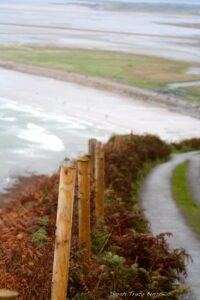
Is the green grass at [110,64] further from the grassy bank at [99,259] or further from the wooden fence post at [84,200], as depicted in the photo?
the wooden fence post at [84,200]

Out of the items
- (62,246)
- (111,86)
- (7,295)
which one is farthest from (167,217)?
(111,86)

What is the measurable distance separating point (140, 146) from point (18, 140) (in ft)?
45.3

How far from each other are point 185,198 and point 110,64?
314 feet

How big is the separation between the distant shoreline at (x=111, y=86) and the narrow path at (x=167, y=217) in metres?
44.2

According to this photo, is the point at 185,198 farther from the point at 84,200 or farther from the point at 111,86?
the point at 111,86

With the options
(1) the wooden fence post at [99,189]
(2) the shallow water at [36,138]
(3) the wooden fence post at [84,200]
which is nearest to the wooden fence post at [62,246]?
(3) the wooden fence post at [84,200]

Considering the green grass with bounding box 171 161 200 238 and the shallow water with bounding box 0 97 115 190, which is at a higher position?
the shallow water with bounding box 0 97 115 190

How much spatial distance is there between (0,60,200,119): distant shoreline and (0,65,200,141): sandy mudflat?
2.07 metres

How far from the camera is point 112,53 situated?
13038 cm

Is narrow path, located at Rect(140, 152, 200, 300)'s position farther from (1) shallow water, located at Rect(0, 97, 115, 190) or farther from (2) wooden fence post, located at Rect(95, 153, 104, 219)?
(1) shallow water, located at Rect(0, 97, 115, 190)

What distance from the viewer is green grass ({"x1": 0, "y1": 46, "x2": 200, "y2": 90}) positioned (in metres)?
100

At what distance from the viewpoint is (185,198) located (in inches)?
824

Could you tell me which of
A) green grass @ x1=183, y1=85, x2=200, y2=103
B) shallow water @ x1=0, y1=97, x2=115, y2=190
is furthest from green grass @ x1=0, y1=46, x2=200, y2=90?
shallow water @ x1=0, y1=97, x2=115, y2=190

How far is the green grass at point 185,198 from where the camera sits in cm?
1672
